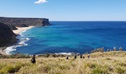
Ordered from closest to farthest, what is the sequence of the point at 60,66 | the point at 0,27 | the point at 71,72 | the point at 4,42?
the point at 71,72 → the point at 60,66 → the point at 4,42 → the point at 0,27

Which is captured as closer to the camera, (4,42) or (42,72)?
(42,72)

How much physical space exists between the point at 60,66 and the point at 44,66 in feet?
3.06

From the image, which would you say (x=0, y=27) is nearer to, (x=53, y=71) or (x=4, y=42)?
(x=4, y=42)

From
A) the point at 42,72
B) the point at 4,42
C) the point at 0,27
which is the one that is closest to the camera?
the point at 42,72

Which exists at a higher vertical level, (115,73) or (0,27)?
(115,73)

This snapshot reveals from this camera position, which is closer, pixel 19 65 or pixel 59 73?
pixel 59 73

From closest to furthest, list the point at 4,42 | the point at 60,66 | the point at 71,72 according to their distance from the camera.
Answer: the point at 71,72 → the point at 60,66 → the point at 4,42

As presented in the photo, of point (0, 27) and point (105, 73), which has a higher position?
point (105, 73)

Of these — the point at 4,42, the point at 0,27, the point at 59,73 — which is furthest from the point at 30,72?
the point at 0,27

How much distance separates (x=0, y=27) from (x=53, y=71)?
11039 cm

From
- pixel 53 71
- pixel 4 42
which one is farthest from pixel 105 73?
pixel 4 42

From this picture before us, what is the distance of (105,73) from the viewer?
10703 mm

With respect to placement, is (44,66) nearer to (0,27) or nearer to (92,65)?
(92,65)

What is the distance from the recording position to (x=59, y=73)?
33.5 ft
